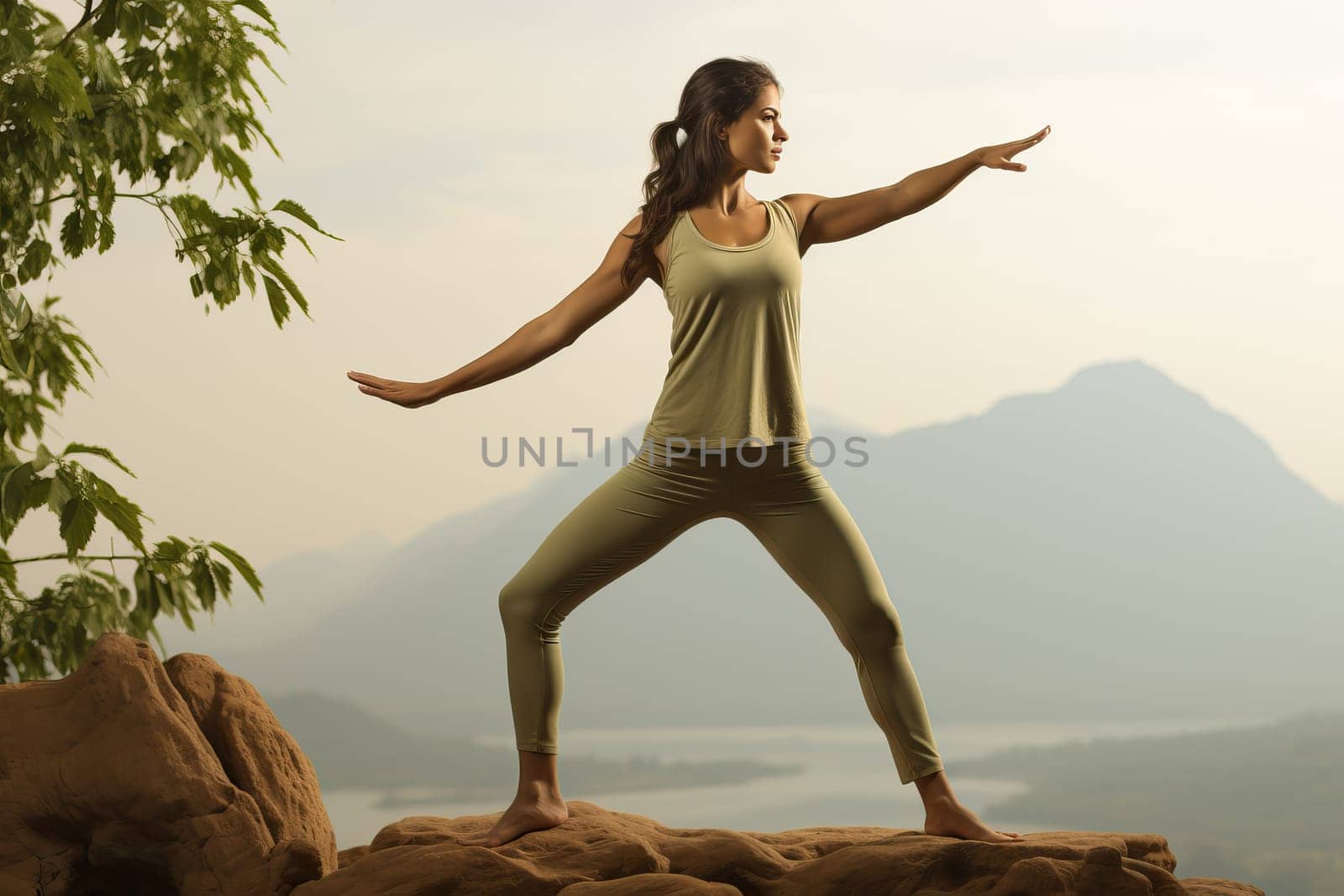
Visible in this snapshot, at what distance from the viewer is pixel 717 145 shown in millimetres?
4379

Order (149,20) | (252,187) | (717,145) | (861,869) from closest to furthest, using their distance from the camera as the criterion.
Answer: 1. (861,869)
2. (717,145)
3. (149,20)
4. (252,187)

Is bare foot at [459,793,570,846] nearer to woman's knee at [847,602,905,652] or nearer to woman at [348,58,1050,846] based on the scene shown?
woman at [348,58,1050,846]

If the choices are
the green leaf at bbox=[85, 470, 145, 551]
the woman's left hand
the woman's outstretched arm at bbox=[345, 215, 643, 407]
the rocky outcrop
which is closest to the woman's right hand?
the woman's outstretched arm at bbox=[345, 215, 643, 407]

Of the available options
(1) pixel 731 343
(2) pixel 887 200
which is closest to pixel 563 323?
(1) pixel 731 343

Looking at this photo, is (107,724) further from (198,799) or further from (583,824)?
(583,824)

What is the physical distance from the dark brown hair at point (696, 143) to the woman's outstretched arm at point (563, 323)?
0.15ft

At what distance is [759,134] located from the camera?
14.2 feet

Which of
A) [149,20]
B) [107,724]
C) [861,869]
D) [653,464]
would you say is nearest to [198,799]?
[107,724]

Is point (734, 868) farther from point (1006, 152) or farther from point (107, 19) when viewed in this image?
point (107, 19)

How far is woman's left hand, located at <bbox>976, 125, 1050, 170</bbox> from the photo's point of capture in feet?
14.3

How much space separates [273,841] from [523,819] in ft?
2.91

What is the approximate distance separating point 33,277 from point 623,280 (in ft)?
8.48

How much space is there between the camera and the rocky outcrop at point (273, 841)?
13.4ft

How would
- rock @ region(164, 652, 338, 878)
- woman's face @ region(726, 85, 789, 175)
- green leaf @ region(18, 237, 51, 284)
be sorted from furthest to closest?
green leaf @ region(18, 237, 51, 284), rock @ region(164, 652, 338, 878), woman's face @ region(726, 85, 789, 175)
